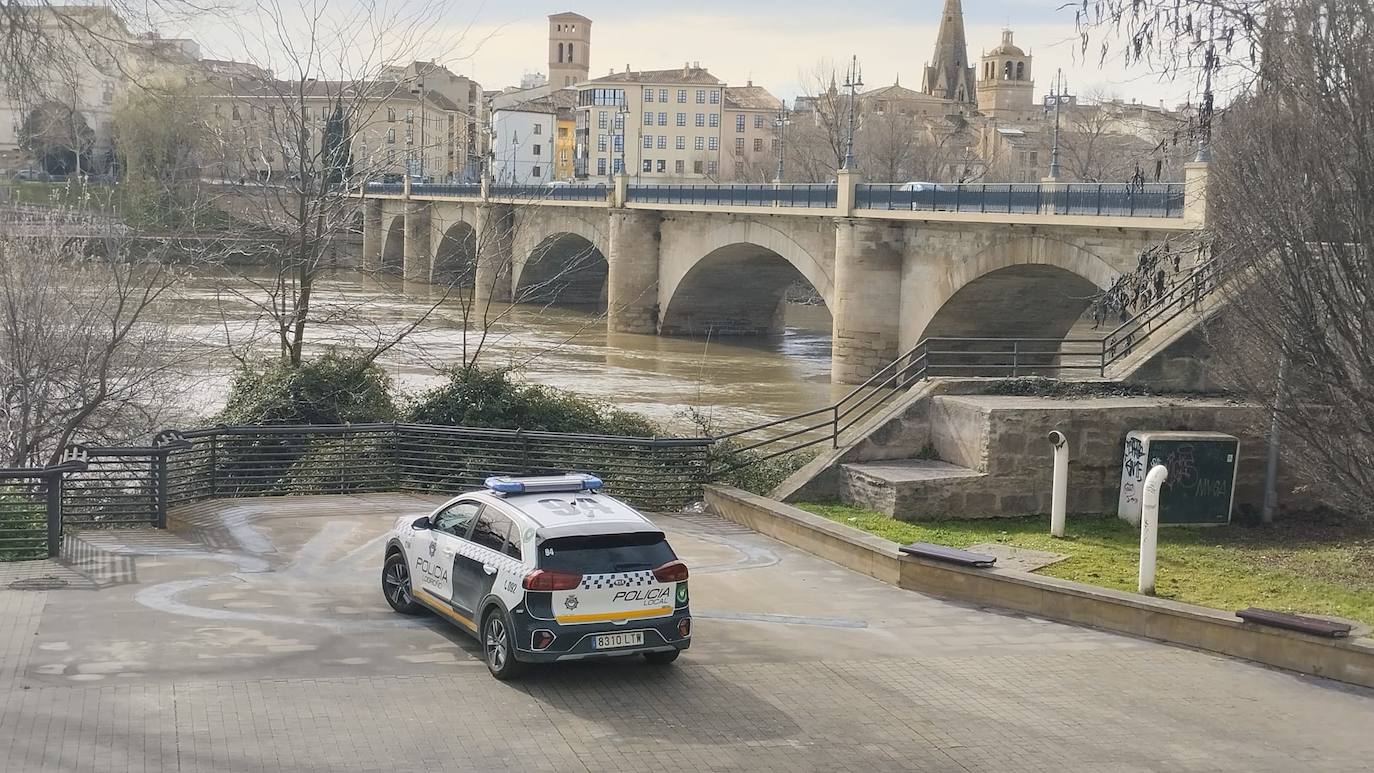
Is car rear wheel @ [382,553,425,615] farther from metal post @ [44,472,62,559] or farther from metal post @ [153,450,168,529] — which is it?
metal post @ [153,450,168,529]

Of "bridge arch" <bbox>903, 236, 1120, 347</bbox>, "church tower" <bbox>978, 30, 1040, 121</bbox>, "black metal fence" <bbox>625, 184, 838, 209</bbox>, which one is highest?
"church tower" <bbox>978, 30, 1040, 121</bbox>

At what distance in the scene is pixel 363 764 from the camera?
8273 mm

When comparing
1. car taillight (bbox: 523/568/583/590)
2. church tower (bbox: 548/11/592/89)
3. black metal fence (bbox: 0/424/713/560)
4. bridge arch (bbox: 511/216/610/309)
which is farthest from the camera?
church tower (bbox: 548/11/592/89)

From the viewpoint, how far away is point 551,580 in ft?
31.7

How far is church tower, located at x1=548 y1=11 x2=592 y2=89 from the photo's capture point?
541 ft

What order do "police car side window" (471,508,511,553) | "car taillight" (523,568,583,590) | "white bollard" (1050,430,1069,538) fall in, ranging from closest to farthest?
"car taillight" (523,568,583,590)
"police car side window" (471,508,511,553)
"white bollard" (1050,430,1069,538)

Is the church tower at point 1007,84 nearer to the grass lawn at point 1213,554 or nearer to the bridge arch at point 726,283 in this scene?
the bridge arch at point 726,283

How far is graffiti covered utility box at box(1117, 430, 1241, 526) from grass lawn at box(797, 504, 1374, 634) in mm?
201

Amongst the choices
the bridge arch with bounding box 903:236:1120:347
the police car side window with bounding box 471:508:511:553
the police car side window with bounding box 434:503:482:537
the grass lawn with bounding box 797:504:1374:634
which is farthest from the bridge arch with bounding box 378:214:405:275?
the police car side window with bounding box 471:508:511:553

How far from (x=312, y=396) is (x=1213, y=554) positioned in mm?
11425

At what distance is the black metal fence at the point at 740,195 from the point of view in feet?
140

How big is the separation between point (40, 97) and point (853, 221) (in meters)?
31.6

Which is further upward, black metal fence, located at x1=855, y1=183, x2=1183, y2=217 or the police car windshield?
black metal fence, located at x1=855, y1=183, x2=1183, y2=217

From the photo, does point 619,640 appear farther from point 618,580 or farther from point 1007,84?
point 1007,84
